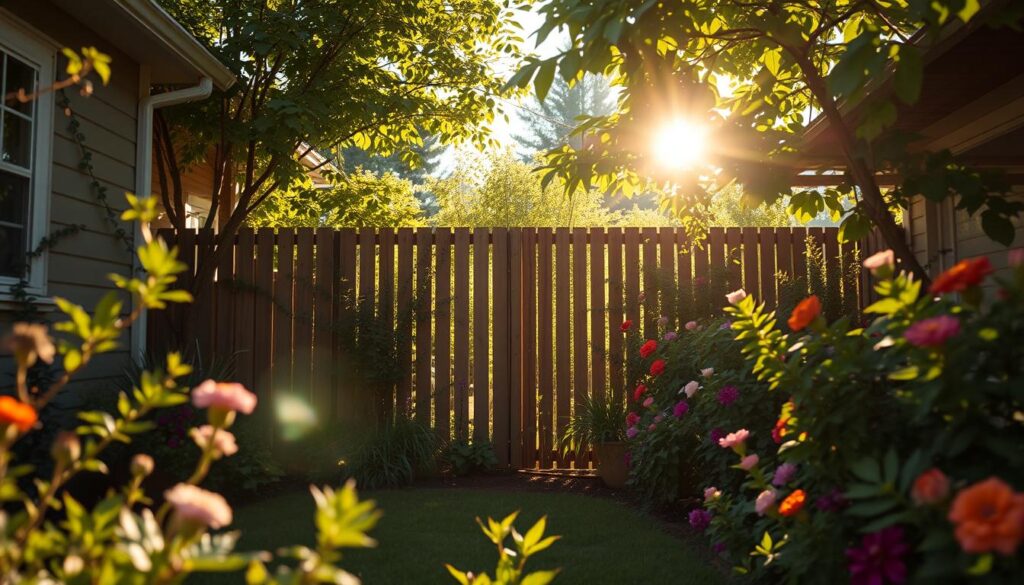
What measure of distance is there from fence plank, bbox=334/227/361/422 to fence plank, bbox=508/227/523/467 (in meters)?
1.26

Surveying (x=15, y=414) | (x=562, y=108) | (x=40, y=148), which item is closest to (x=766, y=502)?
(x=15, y=414)

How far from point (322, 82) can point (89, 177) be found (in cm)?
241

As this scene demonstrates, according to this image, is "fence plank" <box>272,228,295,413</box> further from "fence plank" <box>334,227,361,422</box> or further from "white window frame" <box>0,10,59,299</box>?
"white window frame" <box>0,10,59,299</box>

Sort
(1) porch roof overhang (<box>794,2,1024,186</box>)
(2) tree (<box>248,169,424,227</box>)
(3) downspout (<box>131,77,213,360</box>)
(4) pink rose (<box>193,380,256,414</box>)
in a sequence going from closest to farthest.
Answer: (4) pink rose (<box>193,380,256,414</box>)
(1) porch roof overhang (<box>794,2,1024,186</box>)
(3) downspout (<box>131,77,213,360</box>)
(2) tree (<box>248,169,424,227</box>)

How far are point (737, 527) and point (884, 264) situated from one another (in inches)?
59.1

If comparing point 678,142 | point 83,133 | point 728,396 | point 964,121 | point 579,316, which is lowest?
point 728,396

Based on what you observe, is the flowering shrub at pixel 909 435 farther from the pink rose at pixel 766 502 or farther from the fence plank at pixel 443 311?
the fence plank at pixel 443 311

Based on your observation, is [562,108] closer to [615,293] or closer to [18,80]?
[615,293]

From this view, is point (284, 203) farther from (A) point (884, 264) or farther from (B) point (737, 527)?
(A) point (884, 264)

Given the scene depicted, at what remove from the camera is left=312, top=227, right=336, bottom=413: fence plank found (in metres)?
6.29

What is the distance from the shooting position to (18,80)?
4.35 m

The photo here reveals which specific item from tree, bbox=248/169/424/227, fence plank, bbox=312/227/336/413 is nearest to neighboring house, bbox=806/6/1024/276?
fence plank, bbox=312/227/336/413

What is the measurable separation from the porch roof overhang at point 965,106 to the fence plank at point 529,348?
2216mm

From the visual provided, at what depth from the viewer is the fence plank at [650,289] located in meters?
6.34
